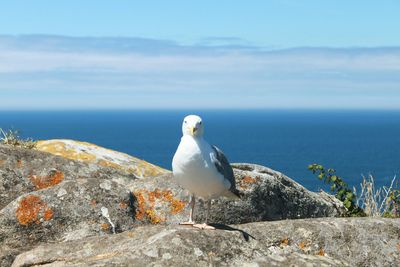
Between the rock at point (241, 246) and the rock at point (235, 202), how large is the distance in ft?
7.72

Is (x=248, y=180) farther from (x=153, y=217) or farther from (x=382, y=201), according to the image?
(x=382, y=201)

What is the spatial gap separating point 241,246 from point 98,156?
36.3 feet

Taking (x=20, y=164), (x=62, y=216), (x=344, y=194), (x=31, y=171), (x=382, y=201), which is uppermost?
(x=20, y=164)

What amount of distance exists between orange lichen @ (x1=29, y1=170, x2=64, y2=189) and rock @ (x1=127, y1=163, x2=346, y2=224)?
65.2 inches

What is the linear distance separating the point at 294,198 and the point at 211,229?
16.8 feet

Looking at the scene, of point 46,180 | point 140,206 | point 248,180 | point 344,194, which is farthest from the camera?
point 344,194

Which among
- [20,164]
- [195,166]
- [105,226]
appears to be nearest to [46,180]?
[20,164]

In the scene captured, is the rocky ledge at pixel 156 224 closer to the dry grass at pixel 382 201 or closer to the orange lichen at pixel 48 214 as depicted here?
the orange lichen at pixel 48 214

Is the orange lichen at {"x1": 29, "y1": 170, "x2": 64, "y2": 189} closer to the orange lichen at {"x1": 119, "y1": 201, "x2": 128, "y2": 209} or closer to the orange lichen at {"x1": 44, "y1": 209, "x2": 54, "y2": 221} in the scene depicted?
the orange lichen at {"x1": 44, "y1": 209, "x2": 54, "y2": 221}

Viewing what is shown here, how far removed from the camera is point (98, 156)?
1781cm

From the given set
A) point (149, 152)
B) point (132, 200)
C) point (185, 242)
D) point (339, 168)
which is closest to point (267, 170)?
point (132, 200)

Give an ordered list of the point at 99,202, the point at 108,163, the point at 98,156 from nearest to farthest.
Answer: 1. the point at 99,202
2. the point at 108,163
3. the point at 98,156

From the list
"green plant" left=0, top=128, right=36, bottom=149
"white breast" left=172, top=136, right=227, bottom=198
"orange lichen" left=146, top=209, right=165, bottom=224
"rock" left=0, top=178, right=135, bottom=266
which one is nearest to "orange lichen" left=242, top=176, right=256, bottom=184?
"orange lichen" left=146, top=209, right=165, bottom=224

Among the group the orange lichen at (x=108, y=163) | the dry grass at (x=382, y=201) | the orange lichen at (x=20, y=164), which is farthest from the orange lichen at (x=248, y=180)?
the orange lichen at (x=108, y=163)
